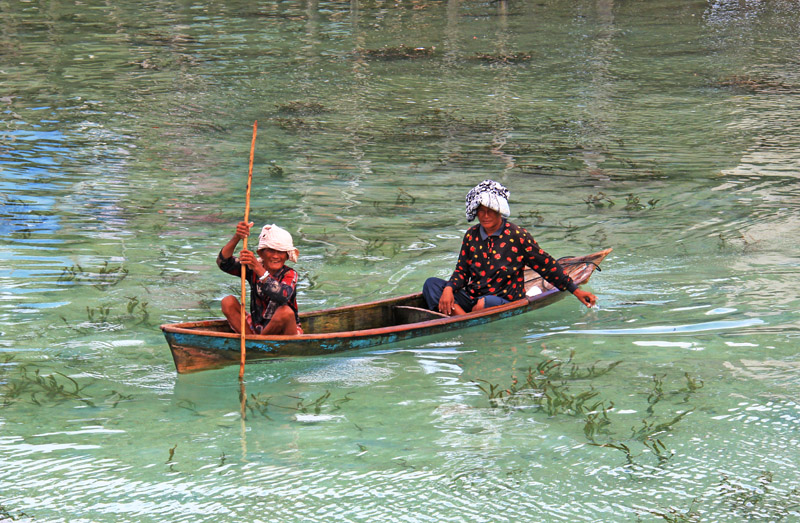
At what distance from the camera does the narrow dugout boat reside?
5883mm

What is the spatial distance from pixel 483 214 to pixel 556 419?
183 cm

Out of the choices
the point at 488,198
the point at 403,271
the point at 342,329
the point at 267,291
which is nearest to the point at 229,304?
the point at 267,291

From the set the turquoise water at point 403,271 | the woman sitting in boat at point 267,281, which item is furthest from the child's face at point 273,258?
the turquoise water at point 403,271

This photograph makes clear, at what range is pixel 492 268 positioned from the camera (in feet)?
23.3

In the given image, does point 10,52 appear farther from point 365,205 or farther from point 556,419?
point 556,419

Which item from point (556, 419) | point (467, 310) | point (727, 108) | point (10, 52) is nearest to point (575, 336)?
point (467, 310)

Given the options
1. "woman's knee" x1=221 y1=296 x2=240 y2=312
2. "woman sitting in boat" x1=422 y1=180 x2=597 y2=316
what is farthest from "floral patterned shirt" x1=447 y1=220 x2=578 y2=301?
"woman's knee" x1=221 y1=296 x2=240 y2=312

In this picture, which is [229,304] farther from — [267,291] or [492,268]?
[492,268]

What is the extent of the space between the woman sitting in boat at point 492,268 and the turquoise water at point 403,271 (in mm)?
327

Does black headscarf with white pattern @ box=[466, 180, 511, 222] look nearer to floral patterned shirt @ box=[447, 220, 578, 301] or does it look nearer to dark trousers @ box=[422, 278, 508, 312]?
floral patterned shirt @ box=[447, 220, 578, 301]

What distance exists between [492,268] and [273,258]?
1.93 m

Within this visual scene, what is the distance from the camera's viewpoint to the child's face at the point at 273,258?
5.99m

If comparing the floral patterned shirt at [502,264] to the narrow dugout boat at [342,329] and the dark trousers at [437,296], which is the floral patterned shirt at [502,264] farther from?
the narrow dugout boat at [342,329]

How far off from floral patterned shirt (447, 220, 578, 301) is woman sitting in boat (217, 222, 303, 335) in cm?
151
